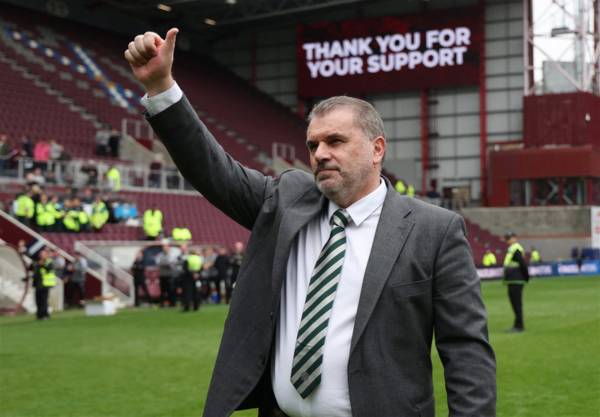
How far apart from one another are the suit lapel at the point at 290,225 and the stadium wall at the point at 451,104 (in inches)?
1939

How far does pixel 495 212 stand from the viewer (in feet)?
168

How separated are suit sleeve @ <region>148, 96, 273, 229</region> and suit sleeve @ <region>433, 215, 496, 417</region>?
2.55 feet

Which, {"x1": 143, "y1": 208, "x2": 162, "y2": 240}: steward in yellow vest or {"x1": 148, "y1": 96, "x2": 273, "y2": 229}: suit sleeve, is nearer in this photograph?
{"x1": 148, "y1": 96, "x2": 273, "y2": 229}: suit sleeve

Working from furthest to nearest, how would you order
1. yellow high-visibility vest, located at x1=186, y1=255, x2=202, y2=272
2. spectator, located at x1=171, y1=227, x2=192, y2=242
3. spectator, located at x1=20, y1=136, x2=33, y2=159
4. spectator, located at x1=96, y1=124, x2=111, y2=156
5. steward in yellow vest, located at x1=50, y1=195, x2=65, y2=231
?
1. spectator, located at x1=96, y1=124, x2=111, y2=156
2. spectator, located at x1=20, y1=136, x2=33, y2=159
3. spectator, located at x1=171, y1=227, x2=192, y2=242
4. steward in yellow vest, located at x1=50, y1=195, x2=65, y2=231
5. yellow high-visibility vest, located at x1=186, y1=255, x2=202, y2=272

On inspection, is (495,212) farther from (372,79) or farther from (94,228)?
(94,228)

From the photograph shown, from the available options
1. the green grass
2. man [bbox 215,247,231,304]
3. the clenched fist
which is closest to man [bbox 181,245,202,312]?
man [bbox 215,247,231,304]

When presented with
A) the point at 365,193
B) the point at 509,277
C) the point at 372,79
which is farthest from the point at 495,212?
the point at 365,193

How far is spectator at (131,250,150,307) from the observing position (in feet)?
90.2

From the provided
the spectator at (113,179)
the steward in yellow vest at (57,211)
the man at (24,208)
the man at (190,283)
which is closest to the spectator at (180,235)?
the spectator at (113,179)

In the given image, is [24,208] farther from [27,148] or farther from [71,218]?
[27,148]

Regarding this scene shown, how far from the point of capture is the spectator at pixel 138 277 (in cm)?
2748

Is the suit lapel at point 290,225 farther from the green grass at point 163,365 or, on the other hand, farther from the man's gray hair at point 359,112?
the green grass at point 163,365

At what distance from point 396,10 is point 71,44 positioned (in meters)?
18.5

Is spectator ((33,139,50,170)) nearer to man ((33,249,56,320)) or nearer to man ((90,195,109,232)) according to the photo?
man ((90,195,109,232))
